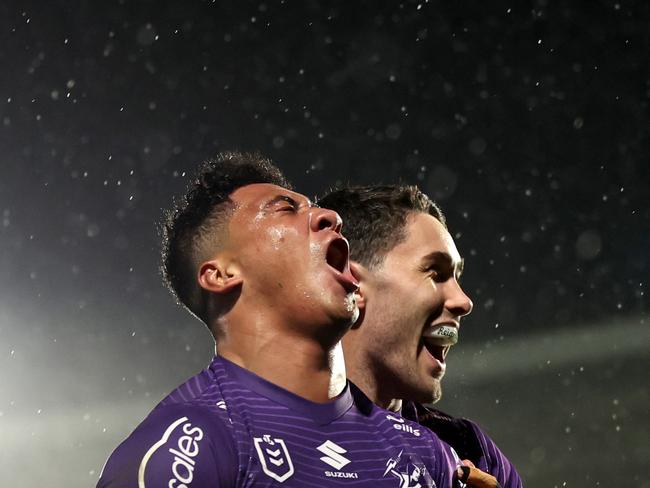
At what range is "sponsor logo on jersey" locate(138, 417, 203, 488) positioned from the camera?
149cm

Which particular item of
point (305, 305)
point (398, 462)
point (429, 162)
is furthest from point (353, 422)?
point (429, 162)

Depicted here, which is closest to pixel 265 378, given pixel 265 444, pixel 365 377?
pixel 265 444

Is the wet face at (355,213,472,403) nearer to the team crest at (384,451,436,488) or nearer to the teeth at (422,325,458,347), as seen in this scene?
the teeth at (422,325,458,347)

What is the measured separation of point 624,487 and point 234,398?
6027 millimetres

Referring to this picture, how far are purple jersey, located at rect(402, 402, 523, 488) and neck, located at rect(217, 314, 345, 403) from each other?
0.64 meters

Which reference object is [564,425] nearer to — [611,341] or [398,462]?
[611,341]

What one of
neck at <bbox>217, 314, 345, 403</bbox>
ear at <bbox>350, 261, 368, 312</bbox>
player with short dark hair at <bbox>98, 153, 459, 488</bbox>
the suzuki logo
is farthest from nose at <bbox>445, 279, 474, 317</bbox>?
the suzuki logo

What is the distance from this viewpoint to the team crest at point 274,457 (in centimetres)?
162

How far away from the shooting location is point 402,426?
1999mm

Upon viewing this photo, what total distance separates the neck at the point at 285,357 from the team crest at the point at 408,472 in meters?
0.18

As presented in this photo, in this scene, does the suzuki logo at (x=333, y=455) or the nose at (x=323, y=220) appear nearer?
the suzuki logo at (x=333, y=455)

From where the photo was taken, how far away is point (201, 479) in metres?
1.51

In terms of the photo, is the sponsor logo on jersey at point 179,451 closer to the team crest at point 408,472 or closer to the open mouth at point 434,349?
the team crest at point 408,472

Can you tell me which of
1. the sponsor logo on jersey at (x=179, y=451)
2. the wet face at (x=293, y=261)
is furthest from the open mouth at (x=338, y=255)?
the sponsor logo on jersey at (x=179, y=451)
